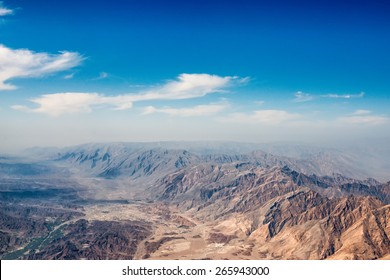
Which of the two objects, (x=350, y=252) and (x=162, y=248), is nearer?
(x=350, y=252)

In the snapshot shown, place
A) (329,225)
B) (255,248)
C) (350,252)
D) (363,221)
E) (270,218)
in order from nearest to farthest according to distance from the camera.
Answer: (350,252), (363,221), (329,225), (255,248), (270,218)

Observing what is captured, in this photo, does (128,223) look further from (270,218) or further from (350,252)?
(350,252)

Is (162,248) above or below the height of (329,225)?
below

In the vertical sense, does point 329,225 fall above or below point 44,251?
above
